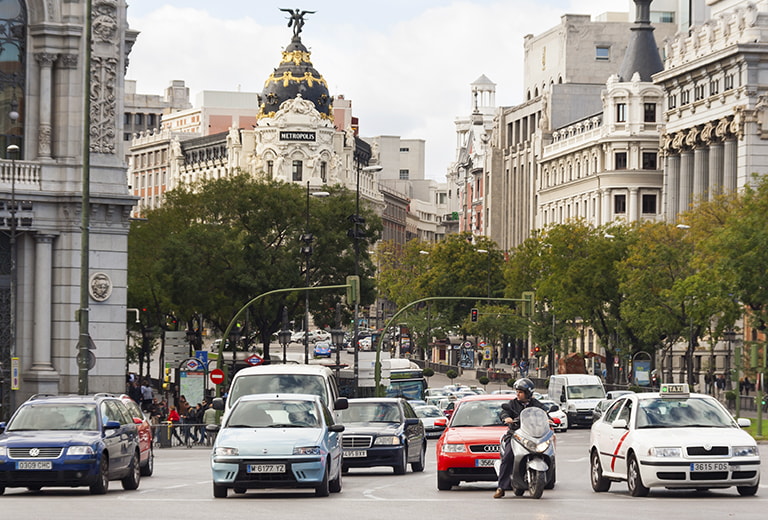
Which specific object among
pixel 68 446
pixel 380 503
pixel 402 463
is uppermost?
pixel 68 446

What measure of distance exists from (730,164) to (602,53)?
58.8 m

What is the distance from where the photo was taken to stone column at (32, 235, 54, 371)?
2111 inches

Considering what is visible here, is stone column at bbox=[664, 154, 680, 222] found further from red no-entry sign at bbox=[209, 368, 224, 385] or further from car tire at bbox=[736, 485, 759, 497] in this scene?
car tire at bbox=[736, 485, 759, 497]

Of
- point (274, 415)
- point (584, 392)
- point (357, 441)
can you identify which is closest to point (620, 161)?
point (584, 392)

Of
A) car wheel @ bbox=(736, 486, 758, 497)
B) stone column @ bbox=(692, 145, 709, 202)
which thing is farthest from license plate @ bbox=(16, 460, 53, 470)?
stone column @ bbox=(692, 145, 709, 202)

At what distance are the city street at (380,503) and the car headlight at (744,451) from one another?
63cm

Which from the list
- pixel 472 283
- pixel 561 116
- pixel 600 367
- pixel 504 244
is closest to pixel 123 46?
pixel 600 367

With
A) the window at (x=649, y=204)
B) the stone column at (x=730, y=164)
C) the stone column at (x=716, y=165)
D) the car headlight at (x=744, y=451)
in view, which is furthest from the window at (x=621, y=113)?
the car headlight at (x=744, y=451)

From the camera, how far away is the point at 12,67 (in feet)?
180

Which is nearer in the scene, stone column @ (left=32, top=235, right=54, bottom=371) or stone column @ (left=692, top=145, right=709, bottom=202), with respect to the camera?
stone column @ (left=32, top=235, right=54, bottom=371)

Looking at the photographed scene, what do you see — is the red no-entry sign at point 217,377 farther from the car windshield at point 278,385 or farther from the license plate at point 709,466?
the license plate at point 709,466

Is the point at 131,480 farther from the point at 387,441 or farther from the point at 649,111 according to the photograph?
the point at 649,111

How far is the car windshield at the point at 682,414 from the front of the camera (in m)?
25.9

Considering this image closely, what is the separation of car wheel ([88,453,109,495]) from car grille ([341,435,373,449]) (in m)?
7.50
